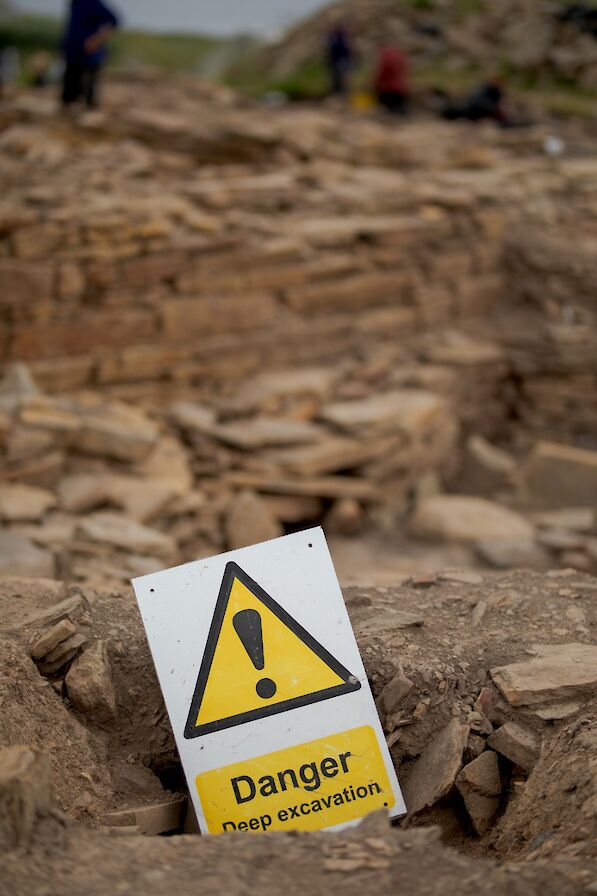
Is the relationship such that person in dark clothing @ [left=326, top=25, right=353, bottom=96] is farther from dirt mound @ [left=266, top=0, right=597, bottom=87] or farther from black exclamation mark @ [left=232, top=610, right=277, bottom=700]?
black exclamation mark @ [left=232, top=610, right=277, bottom=700]

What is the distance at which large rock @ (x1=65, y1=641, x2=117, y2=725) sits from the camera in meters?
2.97

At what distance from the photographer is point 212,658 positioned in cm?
273

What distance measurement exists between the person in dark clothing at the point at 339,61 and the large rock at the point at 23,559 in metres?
11.9

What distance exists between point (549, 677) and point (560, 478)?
16.2 ft

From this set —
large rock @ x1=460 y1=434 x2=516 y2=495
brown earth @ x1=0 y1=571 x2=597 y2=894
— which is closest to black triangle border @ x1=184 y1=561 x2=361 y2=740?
brown earth @ x1=0 y1=571 x2=597 y2=894

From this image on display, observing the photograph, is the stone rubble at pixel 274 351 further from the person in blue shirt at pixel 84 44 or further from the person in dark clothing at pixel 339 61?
the person in dark clothing at pixel 339 61

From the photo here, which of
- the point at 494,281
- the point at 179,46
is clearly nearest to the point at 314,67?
the point at 179,46

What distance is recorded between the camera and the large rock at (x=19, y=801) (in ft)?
7.10

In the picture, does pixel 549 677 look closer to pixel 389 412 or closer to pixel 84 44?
pixel 389 412

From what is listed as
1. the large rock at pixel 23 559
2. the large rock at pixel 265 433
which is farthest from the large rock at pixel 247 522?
the large rock at pixel 23 559

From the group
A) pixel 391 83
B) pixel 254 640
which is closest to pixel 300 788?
pixel 254 640

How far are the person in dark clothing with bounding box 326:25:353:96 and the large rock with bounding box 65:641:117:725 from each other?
13519 mm

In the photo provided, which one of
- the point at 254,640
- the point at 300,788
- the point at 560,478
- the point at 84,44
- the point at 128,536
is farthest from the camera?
the point at 84,44

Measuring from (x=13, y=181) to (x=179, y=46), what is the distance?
1664 centimetres
